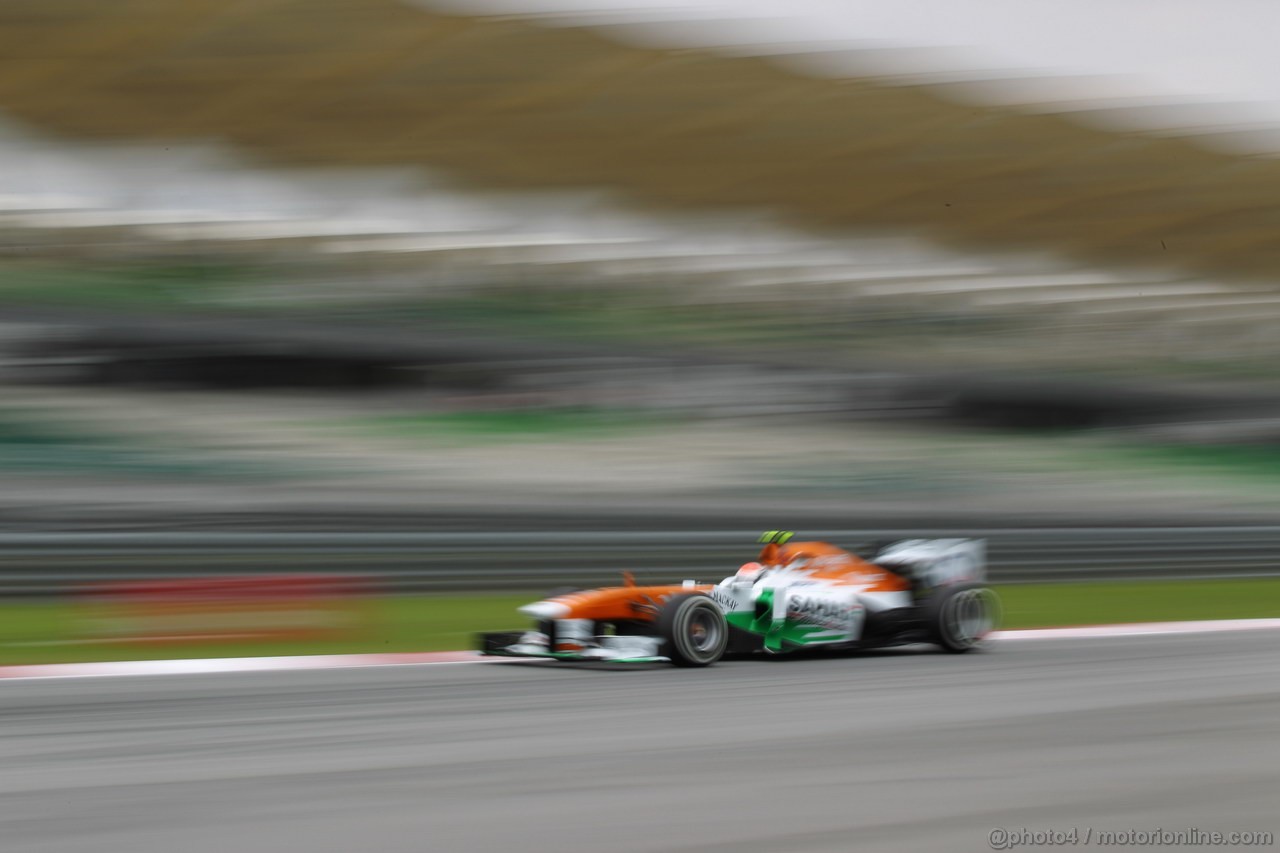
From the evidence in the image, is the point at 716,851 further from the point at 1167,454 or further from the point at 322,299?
the point at 1167,454

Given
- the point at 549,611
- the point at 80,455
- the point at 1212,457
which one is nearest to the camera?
the point at 549,611

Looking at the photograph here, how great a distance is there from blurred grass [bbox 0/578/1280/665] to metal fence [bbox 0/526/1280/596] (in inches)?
5.1

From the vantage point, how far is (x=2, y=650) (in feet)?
23.8

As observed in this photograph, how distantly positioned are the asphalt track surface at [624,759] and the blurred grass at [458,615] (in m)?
1.34

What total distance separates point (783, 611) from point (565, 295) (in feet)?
38.0

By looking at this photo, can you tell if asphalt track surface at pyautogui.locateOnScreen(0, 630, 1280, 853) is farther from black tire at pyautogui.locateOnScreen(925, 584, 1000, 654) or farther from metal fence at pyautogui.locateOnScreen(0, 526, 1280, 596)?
metal fence at pyautogui.locateOnScreen(0, 526, 1280, 596)

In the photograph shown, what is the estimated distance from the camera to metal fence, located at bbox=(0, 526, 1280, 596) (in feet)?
27.8

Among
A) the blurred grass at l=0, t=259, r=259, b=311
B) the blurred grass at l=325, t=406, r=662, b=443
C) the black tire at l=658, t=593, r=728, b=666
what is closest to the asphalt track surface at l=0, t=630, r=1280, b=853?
the black tire at l=658, t=593, r=728, b=666

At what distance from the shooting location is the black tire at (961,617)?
7531mm

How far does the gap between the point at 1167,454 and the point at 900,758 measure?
16.9m

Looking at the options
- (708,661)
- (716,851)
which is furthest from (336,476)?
(716,851)

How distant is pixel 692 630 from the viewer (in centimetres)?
668

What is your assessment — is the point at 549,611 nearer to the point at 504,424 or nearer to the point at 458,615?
the point at 458,615

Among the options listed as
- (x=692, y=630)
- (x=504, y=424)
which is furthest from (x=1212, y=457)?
(x=692, y=630)
